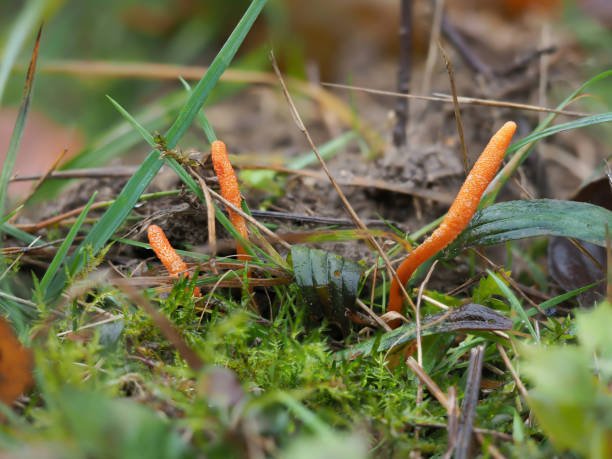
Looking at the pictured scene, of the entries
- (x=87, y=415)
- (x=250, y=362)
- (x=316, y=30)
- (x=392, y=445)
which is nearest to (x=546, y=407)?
(x=392, y=445)

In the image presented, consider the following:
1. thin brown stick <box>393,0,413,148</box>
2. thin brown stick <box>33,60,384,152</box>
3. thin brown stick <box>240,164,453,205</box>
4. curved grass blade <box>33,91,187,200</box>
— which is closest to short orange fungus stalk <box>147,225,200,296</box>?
thin brown stick <box>240,164,453,205</box>

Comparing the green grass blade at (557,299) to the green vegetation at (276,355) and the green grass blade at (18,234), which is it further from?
the green grass blade at (18,234)

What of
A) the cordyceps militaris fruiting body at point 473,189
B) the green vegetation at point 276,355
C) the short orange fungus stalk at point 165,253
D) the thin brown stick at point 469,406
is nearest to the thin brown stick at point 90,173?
the green vegetation at point 276,355

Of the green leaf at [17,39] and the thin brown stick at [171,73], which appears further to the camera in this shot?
the thin brown stick at [171,73]

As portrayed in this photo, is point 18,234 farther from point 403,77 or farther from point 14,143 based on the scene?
point 403,77

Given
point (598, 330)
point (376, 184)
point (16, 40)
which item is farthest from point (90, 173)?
point (598, 330)

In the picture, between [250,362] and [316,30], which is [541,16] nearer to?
[316,30]

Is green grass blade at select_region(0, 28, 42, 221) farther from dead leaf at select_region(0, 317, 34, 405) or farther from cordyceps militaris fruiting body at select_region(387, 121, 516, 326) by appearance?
cordyceps militaris fruiting body at select_region(387, 121, 516, 326)
